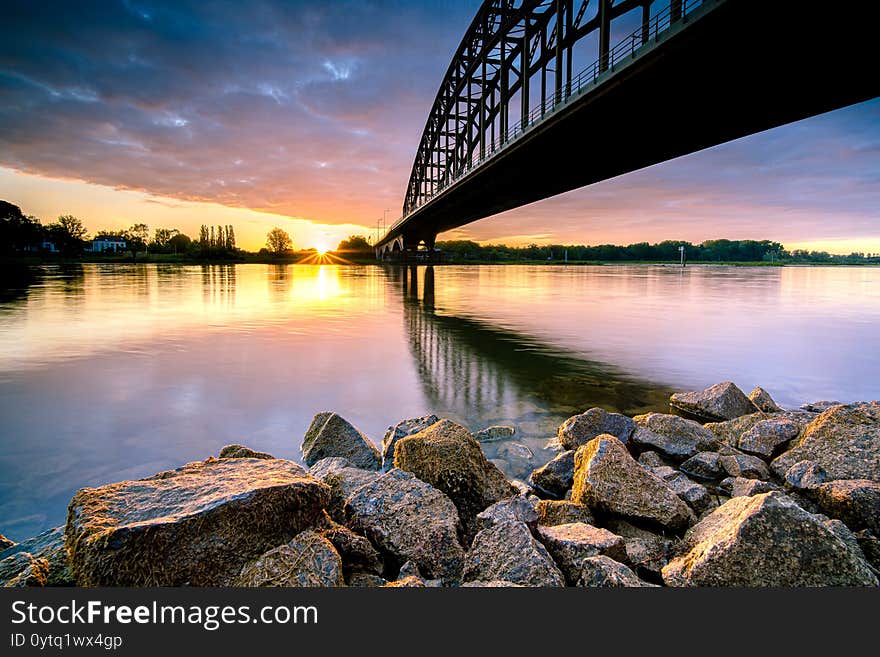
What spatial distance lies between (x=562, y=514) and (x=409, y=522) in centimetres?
155

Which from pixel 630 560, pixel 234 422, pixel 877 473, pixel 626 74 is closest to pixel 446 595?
pixel 630 560

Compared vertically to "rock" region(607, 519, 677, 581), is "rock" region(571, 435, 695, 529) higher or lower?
higher

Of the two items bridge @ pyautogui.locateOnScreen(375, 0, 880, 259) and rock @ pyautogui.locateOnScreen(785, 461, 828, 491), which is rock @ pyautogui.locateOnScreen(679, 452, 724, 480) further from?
bridge @ pyautogui.locateOnScreen(375, 0, 880, 259)

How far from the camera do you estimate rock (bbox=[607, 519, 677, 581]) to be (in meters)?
3.60

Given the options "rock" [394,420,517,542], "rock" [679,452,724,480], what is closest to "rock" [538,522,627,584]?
"rock" [394,420,517,542]

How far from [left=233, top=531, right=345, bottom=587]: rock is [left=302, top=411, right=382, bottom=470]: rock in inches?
119

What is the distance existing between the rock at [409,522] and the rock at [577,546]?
0.74m

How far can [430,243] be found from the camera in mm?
100125

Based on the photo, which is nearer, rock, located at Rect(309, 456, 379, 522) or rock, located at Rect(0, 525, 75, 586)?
rock, located at Rect(0, 525, 75, 586)

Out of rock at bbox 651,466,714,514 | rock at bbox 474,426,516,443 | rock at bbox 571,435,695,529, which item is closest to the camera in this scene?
rock at bbox 571,435,695,529

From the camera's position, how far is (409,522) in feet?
12.3

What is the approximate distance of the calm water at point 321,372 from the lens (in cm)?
733

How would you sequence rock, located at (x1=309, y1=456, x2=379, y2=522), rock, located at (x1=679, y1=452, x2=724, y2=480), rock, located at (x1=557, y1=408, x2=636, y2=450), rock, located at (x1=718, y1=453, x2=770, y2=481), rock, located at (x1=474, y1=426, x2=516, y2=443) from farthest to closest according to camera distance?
rock, located at (x1=474, y1=426, x2=516, y2=443) < rock, located at (x1=557, y1=408, x2=636, y2=450) < rock, located at (x1=679, y1=452, x2=724, y2=480) < rock, located at (x1=718, y1=453, x2=770, y2=481) < rock, located at (x1=309, y1=456, x2=379, y2=522)

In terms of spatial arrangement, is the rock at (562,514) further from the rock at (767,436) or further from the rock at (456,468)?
the rock at (767,436)
